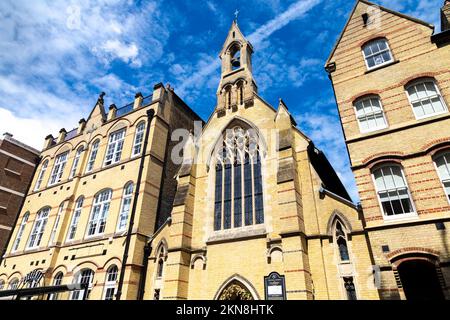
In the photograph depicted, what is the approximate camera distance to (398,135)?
1088 centimetres

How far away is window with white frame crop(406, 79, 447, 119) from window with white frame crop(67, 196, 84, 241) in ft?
66.3

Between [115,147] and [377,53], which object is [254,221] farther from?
[115,147]

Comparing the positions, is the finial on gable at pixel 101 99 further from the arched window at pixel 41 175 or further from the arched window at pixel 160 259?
the arched window at pixel 160 259

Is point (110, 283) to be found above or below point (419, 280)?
above

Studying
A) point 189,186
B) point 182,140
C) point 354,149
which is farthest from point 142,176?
point 354,149

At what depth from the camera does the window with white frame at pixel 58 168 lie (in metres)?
24.1

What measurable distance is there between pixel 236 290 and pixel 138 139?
12.1 meters

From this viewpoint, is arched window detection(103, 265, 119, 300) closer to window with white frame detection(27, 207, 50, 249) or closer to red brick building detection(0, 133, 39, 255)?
window with white frame detection(27, 207, 50, 249)

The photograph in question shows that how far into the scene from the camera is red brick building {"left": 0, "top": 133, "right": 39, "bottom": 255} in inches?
925

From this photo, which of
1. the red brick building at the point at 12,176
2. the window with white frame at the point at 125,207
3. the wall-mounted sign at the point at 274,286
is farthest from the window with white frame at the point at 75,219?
the wall-mounted sign at the point at 274,286

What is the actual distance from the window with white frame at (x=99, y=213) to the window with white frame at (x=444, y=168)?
17.2 m

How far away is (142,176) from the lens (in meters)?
17.4

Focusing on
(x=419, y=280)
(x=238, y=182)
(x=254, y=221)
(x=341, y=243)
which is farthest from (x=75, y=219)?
(x=419, y=280)

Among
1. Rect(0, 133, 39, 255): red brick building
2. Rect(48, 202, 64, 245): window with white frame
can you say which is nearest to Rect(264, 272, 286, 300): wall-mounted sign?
Rect(48, 202, 64, 245): window with white frame
